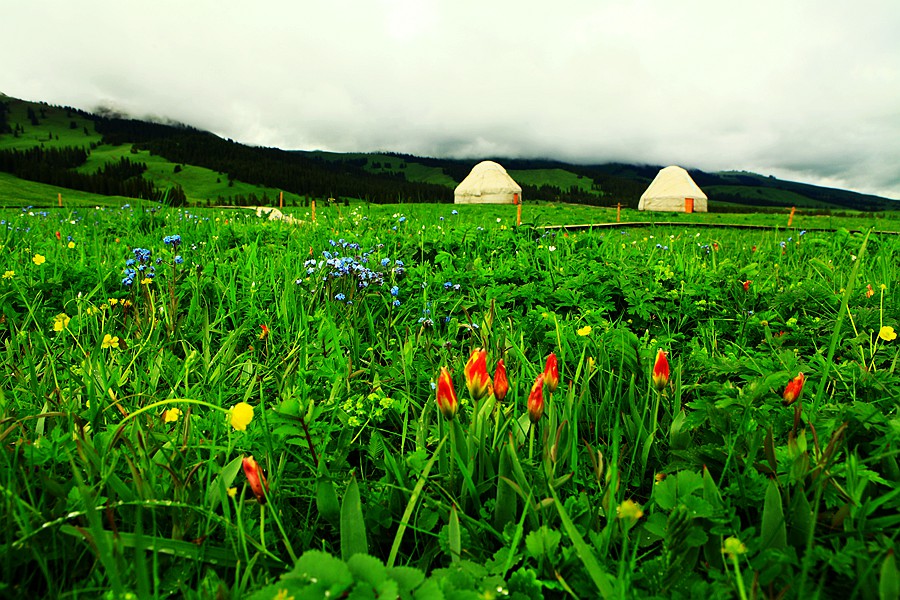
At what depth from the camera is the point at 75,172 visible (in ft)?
366

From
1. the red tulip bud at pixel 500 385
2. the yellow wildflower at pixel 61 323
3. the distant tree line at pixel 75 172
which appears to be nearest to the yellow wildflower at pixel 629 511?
the red tulip bud at pixel 500 385

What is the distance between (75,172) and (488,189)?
10547cm

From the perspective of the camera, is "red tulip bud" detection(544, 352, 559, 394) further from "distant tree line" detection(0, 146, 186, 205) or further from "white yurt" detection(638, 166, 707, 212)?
"distant tree line" detection(0, 146, 186, 205)

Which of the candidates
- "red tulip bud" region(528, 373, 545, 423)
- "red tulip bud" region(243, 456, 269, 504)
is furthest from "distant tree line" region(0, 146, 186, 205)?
"red tulip bud" region(528, 373, 545, 423)

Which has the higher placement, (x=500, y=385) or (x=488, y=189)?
(x=488, y=189)

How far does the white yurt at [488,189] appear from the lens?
57.0m

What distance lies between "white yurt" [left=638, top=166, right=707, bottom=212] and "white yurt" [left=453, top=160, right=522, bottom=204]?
15.4 meters

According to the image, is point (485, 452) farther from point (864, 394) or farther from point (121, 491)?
point (864, 394)

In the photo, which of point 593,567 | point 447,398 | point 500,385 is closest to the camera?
point 593,567

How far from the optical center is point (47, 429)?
1.90 meters

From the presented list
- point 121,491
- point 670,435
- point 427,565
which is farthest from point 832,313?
point 121,491

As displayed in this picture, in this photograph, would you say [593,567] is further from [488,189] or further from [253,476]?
[488,189]

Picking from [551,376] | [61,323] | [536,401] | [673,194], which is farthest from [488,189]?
[536,401]

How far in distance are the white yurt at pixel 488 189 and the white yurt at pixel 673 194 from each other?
50.5ft
